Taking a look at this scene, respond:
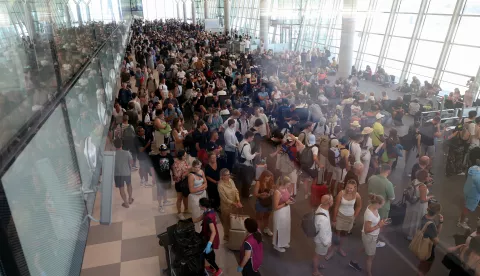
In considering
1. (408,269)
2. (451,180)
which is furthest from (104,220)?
(451,180)

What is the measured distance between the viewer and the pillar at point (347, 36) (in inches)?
685

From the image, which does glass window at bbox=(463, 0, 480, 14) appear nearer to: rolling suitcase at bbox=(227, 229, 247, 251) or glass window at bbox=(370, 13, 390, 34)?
glass window at bbox=(370, 13, 390, 34)

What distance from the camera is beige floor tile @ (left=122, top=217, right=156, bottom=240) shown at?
21.4 feet

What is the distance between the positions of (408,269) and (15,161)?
18.1 ft

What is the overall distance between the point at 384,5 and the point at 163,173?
60.1ft

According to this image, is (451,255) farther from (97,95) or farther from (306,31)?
(306,31)

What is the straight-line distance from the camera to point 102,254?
5977mm

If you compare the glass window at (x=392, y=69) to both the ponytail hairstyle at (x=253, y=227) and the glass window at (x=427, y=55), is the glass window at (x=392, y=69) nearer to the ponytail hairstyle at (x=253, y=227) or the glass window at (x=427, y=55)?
the glass window at (x=427, y=55)

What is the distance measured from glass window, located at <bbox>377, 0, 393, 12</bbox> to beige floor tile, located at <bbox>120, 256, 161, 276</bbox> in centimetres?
1930

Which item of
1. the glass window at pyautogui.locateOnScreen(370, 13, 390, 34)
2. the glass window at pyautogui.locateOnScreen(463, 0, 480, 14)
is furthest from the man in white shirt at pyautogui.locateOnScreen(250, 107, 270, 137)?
the glass window at pyautogui.locateOnScreen(463, 0, 480, 14)

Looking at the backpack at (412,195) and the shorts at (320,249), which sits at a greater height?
the backpack at (412,195)

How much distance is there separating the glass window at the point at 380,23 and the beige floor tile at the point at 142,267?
18.8 m

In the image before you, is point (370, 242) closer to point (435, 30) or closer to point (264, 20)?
point (264, 20)

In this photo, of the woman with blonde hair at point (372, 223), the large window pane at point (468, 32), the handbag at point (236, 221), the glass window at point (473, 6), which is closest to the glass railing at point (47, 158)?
the handbag at point (236, 221)
